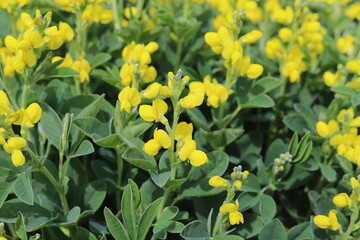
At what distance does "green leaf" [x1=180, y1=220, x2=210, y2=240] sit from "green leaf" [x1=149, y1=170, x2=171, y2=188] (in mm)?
112

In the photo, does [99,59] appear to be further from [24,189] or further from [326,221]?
[326,221]

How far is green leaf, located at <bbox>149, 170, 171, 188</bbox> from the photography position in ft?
3.26

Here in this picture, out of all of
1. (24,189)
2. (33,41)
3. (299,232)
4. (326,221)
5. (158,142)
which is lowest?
(299,232)

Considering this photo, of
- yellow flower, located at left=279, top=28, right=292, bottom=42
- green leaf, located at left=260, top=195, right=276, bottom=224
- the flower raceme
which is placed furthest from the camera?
yellow flower, located at left=279, top=28, right=292, bottom=42

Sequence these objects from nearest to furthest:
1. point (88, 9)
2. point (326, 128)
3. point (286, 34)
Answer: point (326, 128) → point (88, 9) → point (286, 34)

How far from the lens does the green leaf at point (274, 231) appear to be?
1103 mm

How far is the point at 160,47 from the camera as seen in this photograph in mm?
1620

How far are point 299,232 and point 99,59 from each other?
0.71 metres

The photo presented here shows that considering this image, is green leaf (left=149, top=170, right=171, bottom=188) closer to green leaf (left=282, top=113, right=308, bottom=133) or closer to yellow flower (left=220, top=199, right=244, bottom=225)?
yellow flower (left=220, top=199, right=244, bottom=225)

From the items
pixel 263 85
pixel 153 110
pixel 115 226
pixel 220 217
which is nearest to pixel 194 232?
→ pixel 220 217

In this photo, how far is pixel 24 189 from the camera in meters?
1.03

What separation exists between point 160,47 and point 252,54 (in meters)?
0.31

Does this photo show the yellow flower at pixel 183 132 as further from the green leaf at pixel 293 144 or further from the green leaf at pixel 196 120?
the green leaf at pixel 293 144

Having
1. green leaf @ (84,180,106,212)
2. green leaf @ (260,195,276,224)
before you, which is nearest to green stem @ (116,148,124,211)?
green leaf @ (84,180,106,212)
